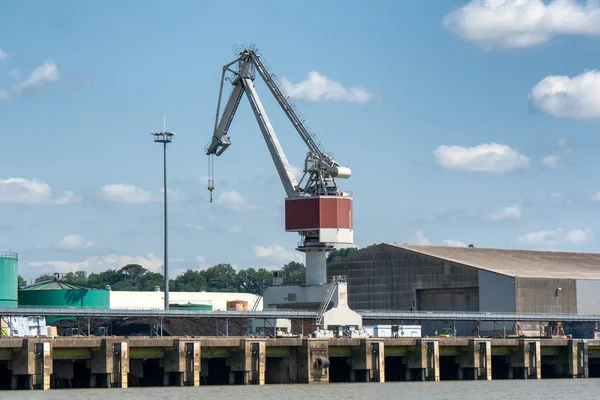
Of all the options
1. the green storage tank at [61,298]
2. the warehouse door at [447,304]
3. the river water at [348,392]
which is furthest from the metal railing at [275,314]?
the green storage tank at [61,298]

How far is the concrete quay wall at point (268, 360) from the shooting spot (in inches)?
3152

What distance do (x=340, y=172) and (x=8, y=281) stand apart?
3321 centimetres

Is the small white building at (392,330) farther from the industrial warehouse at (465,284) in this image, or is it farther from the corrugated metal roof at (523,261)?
the corrugated metal roof at (523,261)

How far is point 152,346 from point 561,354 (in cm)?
3853

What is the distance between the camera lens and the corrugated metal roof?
444ft

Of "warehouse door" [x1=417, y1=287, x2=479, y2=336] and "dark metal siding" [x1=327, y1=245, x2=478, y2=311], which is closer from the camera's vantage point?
"warehouse door" [x1=417, y1=287, x2=479, y2=336]

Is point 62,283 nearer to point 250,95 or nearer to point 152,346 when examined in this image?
point 250,95

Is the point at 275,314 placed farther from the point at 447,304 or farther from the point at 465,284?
the point at 447,304

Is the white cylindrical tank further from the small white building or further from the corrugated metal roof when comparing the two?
the corrugated metal roof

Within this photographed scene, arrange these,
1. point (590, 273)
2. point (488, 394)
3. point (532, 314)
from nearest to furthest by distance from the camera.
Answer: point (488, 394) → point (532, 314) → point (590, 273)

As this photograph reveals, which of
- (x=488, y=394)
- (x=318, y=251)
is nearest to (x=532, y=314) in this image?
(x=318, y=251)

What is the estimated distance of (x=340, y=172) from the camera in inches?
4604

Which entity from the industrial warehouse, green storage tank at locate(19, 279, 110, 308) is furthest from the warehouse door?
green storage tank at locate(19, 279, 110, 308)

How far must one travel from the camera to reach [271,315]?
104 metres
